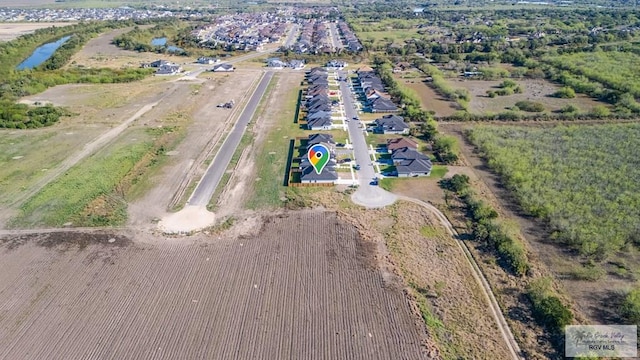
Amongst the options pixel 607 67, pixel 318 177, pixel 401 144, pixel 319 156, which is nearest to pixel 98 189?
pixel 318 177

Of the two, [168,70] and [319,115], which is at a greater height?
[168,70]

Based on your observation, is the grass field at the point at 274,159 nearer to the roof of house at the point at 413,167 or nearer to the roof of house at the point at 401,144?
the roof of house at the point at 401,144

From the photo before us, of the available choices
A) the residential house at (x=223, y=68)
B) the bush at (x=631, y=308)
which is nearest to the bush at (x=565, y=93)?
the bush at (x=631, y=308)

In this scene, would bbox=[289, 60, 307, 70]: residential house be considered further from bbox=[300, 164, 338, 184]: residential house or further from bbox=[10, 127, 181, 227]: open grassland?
bbox=[300, 164, 338, 184]: residential house

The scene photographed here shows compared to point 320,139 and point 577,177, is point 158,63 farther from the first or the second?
point 577,177

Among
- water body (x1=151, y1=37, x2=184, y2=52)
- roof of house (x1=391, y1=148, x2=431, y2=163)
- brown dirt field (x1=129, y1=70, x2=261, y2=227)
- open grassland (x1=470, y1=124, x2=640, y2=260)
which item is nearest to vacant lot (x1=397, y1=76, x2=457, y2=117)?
open grassland (x1=470, y1=124, x2=640, y2=260)

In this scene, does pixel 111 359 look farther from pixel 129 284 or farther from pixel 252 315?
pixel 252 315

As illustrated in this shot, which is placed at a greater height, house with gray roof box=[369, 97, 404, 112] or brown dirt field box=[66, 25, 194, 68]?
brown dirt field box=[66, 25, 194, 68]
